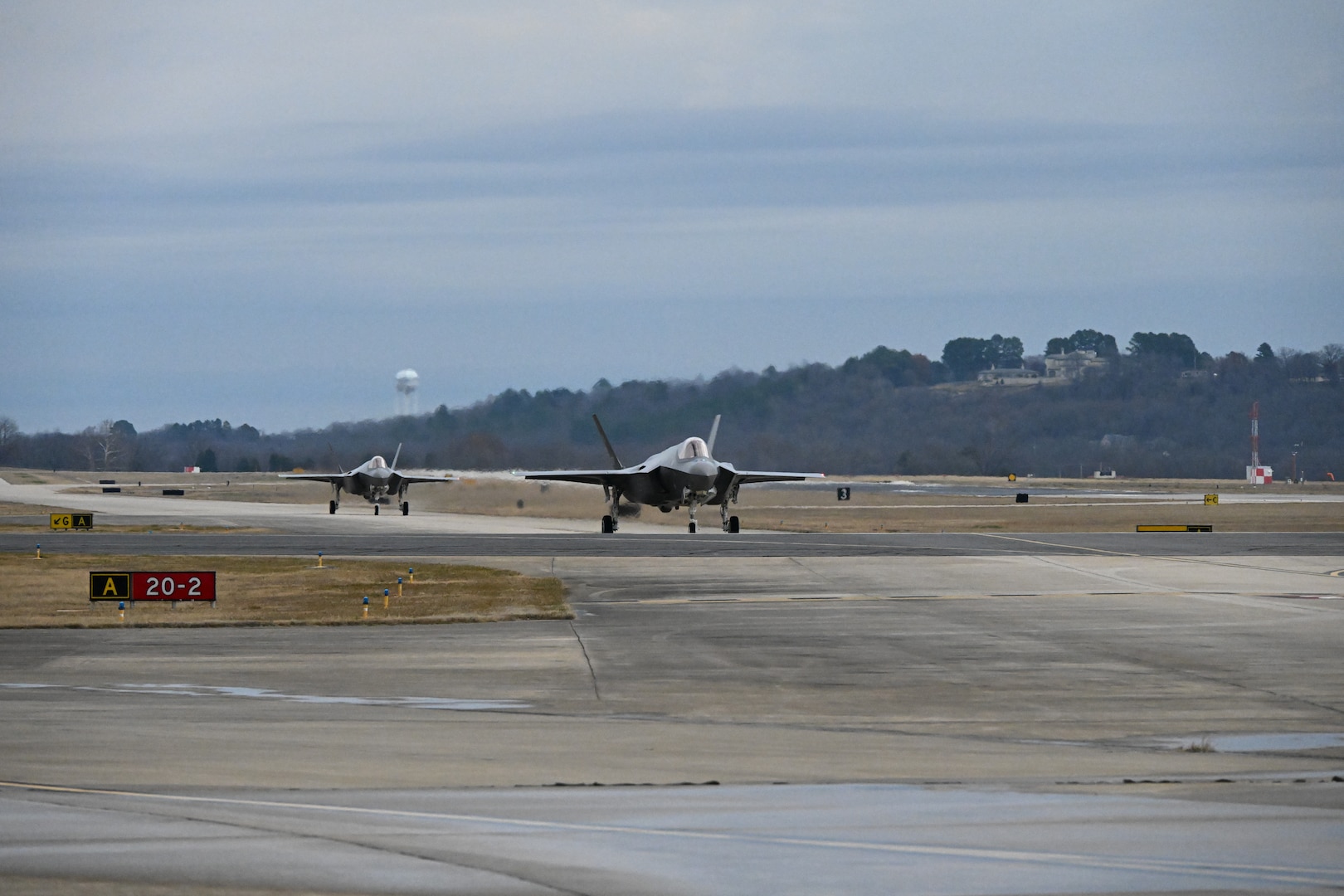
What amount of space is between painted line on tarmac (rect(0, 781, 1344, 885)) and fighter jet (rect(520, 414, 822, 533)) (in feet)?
122

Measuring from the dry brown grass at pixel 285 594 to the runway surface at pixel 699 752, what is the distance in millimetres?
1286

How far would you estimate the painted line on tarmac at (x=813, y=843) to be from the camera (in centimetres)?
786

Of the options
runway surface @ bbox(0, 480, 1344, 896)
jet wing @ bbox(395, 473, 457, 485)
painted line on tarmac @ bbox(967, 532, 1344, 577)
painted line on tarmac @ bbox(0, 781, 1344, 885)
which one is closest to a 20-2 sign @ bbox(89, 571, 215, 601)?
runway surface @ bbox(0, 480, 1344, 896)

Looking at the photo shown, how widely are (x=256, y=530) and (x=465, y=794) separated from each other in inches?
1810

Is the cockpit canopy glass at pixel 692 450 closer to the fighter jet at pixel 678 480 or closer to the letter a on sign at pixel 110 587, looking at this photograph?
the fighter jet at pixel 678 480

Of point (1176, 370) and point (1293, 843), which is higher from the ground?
point (1176, 370)

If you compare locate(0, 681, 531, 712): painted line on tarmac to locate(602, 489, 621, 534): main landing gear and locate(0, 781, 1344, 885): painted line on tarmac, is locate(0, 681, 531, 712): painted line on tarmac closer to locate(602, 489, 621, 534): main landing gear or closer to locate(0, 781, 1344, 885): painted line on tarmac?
locate(0, 781, 1344, 885): painted line on tarmac

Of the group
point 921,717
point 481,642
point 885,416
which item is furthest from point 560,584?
point 885,416

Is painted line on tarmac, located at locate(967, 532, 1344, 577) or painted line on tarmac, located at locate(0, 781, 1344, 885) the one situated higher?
painted line on tarmac, located at locate(967, 532, 1344, 577)

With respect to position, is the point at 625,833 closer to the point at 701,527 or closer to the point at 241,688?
the point at 241,688

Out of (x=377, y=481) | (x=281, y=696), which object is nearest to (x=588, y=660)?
(x=281, y=696)

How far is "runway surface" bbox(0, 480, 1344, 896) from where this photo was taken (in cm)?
806

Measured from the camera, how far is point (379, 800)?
32.3 ft

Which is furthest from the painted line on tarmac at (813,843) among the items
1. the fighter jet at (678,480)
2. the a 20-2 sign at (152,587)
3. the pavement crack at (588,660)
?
the fighter jet at (678,480)
